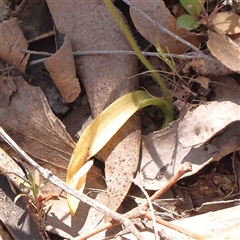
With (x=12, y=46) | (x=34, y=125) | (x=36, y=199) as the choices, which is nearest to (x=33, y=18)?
(x=12, y=46)

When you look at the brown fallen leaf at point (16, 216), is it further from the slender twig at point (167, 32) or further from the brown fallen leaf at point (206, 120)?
the slender twig at point (167, 32)

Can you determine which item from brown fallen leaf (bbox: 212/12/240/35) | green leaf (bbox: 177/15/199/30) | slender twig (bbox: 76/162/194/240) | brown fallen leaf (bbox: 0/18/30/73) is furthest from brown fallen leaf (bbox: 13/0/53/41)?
slender twig (bbox: 76/162/194/240)

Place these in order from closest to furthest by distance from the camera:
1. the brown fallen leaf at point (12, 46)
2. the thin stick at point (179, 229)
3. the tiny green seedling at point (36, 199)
A: the thin stick at point (179, 229) < the tiny green seedling at point (36, 199) < the brown fallen leaf at point (12, 46)

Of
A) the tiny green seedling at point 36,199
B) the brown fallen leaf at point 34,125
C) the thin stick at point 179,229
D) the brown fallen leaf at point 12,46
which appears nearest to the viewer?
the thin stick at point 179,229

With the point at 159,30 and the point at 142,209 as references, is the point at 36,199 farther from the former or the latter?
the point at 159,30

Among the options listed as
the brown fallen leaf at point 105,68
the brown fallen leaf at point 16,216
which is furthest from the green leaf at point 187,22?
the brown fallen leaf at point 16,216

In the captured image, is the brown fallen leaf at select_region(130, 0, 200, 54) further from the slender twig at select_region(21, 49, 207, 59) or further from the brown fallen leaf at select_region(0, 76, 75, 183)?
the brown fallen leaf at select_region(0, 76, 75, 183)

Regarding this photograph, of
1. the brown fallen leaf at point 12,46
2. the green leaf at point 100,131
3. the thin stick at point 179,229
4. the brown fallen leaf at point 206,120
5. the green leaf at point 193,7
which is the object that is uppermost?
the brown fallen leaf at point 12,46

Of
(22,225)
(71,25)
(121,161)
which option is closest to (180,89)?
(121,161)
